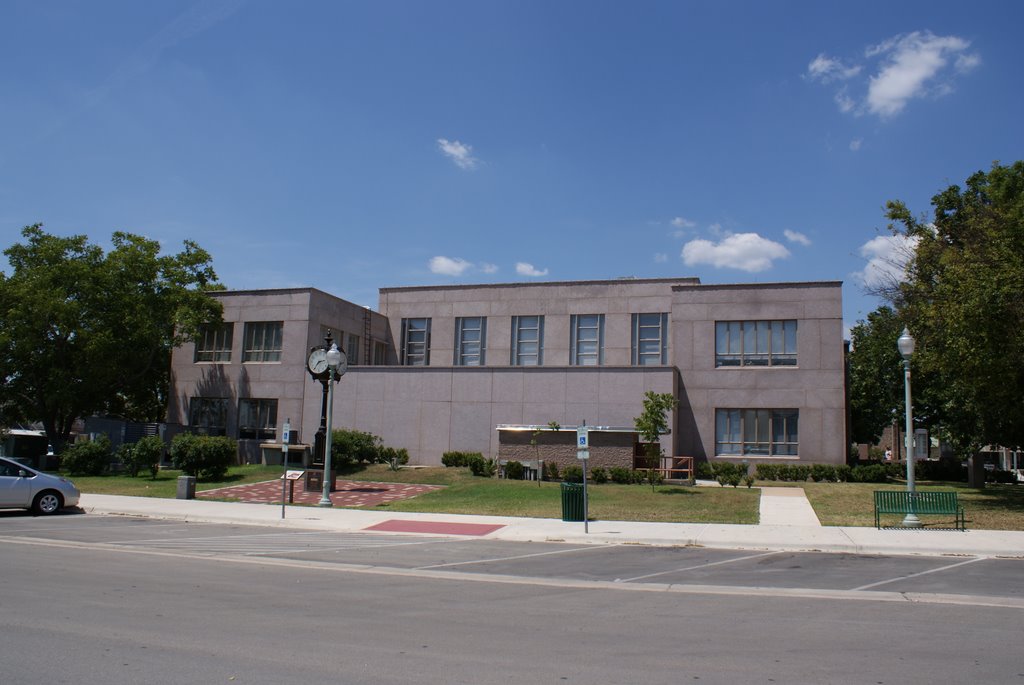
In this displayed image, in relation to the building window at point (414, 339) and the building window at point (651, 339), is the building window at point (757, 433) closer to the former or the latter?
the building window at point (651, 339)

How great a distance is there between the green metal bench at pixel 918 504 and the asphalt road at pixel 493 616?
15.3 feet

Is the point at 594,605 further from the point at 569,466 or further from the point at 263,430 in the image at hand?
the point at 263,430

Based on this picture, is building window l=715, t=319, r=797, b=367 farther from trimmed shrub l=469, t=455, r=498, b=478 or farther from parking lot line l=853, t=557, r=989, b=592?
parking lot line l=853, t=557, r=989, b=592

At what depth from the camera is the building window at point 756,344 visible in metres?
37.4

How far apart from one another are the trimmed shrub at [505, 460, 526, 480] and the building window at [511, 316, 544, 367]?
13.2 metres

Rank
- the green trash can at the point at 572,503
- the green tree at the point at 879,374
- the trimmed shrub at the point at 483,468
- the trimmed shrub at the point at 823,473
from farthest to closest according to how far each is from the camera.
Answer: the green tree at the point at 879,374
the trimmed shrub at the point at 823,473
the trimmed shrub at the point at 483,468
the green trash can at the point at 572,503

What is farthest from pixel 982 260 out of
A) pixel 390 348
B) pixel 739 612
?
pixel 390 348

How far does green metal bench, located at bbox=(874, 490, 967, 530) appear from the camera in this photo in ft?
67.1

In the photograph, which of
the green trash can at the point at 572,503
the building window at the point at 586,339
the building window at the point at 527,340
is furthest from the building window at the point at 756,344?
the green trash can at the point at 572,503

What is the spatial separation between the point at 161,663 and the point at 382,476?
27252 millimetres

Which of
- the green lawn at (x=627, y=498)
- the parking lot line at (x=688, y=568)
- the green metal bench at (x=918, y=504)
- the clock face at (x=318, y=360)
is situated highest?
the clock face at (x=318, y=360)

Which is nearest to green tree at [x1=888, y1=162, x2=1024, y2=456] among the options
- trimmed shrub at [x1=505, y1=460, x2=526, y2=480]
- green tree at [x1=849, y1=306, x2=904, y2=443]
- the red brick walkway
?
green tree at [x1=849, y1=306, x2=904, y2=443]

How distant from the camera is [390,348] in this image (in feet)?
159

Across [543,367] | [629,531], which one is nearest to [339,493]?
[543,367]
